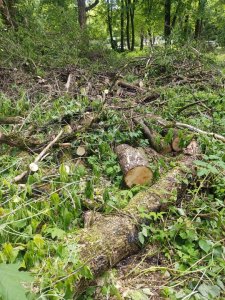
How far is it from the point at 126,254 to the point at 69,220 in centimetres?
57

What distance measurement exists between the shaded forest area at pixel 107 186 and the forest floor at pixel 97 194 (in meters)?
0.01

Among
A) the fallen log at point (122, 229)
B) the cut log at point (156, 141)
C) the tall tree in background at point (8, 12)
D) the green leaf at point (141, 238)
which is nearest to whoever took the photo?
the fallen log at point (122, 229)

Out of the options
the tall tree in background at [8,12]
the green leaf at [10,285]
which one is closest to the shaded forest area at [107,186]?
the green leaf at [10,285]

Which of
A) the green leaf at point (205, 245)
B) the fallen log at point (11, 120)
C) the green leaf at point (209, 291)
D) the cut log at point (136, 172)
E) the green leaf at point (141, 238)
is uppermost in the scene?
the fallen log at point (11, 120)

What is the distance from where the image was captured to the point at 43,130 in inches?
173

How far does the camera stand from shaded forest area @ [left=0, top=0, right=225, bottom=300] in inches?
84.5

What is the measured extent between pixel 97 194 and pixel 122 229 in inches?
25.2

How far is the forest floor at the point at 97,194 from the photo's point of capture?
2.15 meters

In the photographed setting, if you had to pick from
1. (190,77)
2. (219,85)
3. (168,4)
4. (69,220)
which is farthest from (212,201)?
(168,4)

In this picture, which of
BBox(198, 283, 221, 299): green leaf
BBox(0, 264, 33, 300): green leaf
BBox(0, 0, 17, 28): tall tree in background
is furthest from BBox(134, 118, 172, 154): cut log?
BBox(0, 0, 17, 28): tall tree in background

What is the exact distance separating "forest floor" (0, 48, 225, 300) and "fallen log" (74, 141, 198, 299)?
85mm

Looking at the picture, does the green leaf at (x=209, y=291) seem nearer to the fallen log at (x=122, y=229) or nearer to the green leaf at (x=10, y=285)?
the fallen log at (x=122, y=229)

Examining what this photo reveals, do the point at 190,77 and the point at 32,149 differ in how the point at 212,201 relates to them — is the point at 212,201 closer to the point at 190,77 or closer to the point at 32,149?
the point at 32,149

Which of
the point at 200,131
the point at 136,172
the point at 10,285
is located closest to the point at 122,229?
the point at 136,172
